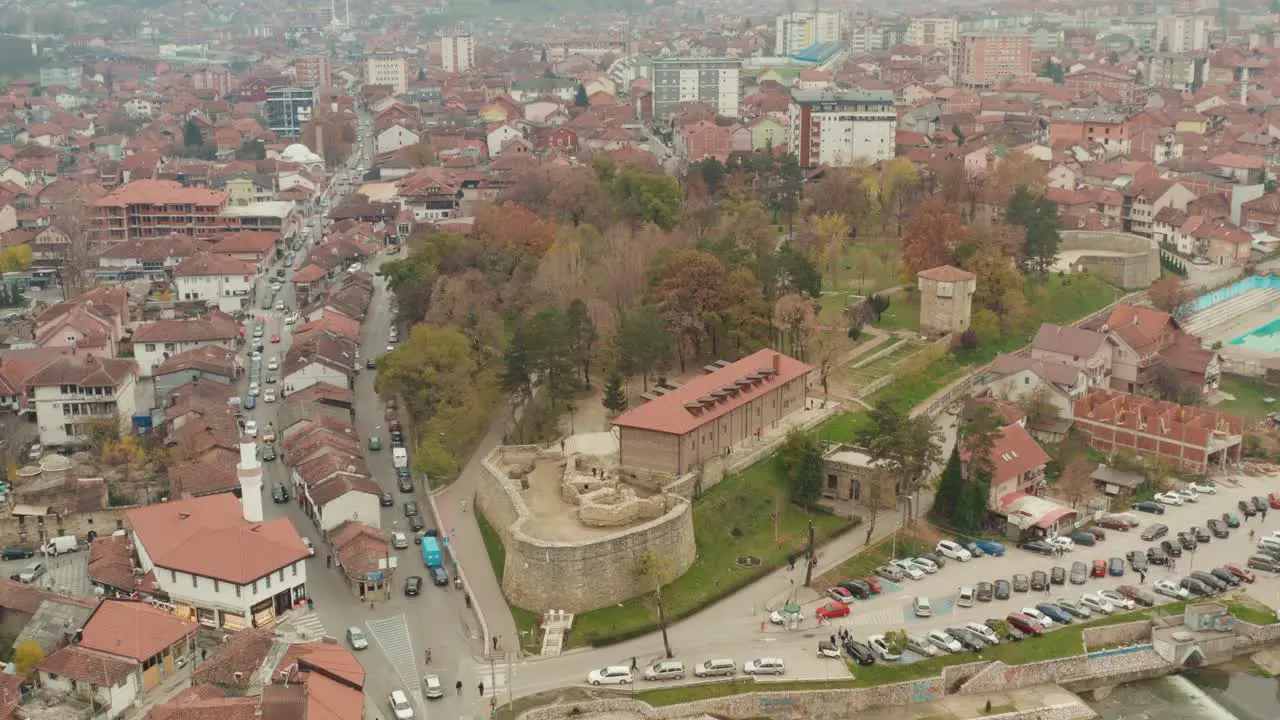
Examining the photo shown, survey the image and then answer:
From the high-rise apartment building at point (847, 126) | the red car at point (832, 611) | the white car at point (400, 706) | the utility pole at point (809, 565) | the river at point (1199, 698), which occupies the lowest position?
the river at point (1199, 698)

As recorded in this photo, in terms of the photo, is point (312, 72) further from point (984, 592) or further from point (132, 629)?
point (984, 592)

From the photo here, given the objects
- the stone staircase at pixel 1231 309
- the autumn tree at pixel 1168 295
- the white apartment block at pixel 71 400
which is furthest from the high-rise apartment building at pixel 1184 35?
the white apartment block at pixel 71 400

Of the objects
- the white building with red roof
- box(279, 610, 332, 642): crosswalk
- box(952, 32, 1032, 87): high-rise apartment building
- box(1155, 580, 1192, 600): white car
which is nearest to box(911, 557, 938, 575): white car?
box(1155, 580, 1192, 600): white car

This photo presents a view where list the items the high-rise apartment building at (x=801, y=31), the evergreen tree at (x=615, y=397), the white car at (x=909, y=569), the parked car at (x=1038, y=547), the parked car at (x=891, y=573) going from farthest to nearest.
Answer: the high-rise apartment building at (x=801, y=31)
the evergreen tree at (x=615, y=397)
the parked car at (x=1038, y=547)
the white car at (x=909, y=569)
the parked car at (x=891, y=573)

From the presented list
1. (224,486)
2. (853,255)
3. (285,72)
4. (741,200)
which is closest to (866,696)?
(224,486)

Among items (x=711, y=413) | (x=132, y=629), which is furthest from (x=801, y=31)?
(x=132, y=629)

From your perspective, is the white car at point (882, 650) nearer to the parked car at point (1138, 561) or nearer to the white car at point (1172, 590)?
the white car at point (1172, 590)

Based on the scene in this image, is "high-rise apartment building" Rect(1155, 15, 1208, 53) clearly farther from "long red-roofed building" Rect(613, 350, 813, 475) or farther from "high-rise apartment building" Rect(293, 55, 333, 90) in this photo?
"long red-roofed building" Rect(613, 350, 813, 475)
